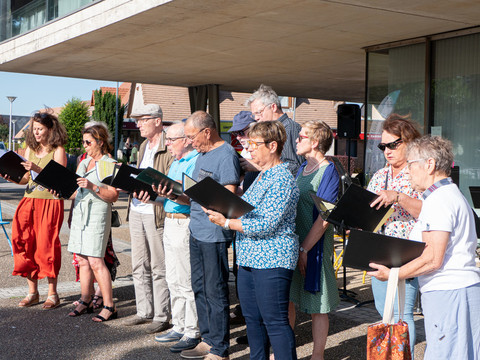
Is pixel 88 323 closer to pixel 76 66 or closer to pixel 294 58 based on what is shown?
pixel 294 58

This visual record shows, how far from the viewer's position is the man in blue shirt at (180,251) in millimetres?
4898

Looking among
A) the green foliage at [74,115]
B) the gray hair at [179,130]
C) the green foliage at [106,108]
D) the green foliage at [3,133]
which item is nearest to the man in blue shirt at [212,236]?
the gray hair at [179,130]

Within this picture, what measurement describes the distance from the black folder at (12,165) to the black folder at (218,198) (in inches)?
113

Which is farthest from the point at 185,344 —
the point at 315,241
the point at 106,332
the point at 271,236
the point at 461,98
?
the point at 461,98

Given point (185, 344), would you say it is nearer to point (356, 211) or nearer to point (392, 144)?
point (356, 211)

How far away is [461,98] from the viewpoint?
900 centimetres

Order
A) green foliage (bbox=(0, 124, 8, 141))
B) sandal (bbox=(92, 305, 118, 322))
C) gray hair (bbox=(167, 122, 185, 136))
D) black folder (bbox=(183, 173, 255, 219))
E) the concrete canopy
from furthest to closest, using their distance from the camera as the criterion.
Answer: green foliage (bbox=(0, 124, 8, 141)) < the concrete canopy < sandal (bbox=(92, 305, 118, 322)) < gray hair (bbox=(167, 122, 185, 136)) < black folder (bbox=(183, 173, 255, 219))

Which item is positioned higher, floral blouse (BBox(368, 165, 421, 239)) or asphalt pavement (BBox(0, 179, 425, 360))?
floral blouse (BBox(368, 165, 421, 239))

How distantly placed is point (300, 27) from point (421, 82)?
2.34 metres

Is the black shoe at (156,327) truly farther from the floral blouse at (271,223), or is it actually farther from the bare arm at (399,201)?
the bare arm at (399,201)

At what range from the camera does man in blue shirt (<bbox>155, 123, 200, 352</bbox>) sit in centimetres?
490

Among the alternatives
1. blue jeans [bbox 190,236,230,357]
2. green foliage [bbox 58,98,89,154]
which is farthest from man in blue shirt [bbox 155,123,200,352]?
green foliage [bbox 58,98,89,154]

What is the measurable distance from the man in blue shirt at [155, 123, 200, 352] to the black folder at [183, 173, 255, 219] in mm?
1191

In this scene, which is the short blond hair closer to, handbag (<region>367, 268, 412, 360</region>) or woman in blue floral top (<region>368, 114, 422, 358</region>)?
woman in blue floral top (<region>368, 114, 422, 358</region>)
